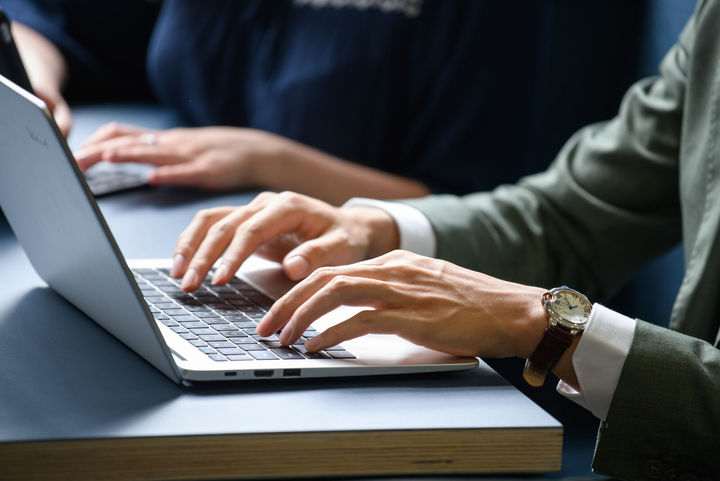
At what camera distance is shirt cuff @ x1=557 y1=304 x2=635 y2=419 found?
0.64m

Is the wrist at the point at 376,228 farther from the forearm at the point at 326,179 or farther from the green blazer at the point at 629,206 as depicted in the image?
the forearm at the point at 326,179

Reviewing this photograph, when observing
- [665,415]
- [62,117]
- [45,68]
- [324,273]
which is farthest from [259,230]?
[45,68]

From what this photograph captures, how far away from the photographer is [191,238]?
2.48 feet

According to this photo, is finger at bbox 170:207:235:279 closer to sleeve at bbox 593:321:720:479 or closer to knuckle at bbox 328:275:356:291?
knuckle at bbox 328:275:356:291

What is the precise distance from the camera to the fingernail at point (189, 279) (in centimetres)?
69

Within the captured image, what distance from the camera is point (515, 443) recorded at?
504 millimetres

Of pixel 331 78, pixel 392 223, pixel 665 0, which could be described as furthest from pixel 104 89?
pixel 665 0

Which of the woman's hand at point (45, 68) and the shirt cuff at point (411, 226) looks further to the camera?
the woman's hand at point (45, 68)

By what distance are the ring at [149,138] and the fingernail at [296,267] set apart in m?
0.48

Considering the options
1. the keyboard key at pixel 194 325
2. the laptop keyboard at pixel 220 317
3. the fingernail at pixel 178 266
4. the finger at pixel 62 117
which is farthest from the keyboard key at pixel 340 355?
the finger at pixel 62 117

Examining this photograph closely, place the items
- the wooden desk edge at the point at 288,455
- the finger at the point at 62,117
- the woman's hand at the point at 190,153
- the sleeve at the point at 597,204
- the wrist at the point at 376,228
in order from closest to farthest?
the wooden desk edge at the point at 288,455
the wrist at the point at 376,228
the sleeve at the point at 597,204
the woman's hand at the point at 190,153
the finger at the point at 62,117

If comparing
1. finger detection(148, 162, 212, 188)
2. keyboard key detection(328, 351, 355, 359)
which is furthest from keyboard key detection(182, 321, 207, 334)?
finger detection(148, 162, 212, 188)

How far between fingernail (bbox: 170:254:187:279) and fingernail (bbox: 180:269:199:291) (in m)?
0.02

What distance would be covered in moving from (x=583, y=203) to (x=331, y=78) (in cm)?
52
